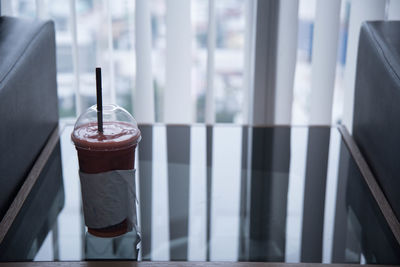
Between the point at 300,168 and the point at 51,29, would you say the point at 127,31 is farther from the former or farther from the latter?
the point at 300,168

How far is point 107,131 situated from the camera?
77cm

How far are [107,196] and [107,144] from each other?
79 millimetres

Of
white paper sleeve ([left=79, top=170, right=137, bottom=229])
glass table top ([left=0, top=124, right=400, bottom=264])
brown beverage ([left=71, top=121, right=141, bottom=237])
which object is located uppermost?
brown beverage ([left=71, top=121, right=141, bottom=237])

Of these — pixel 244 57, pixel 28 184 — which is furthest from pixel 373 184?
pixel 244 57

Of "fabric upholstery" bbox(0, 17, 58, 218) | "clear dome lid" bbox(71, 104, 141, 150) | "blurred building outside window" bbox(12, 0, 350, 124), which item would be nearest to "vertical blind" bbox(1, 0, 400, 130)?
"blurred building outside window" bbox(12, 0, 350, 124)

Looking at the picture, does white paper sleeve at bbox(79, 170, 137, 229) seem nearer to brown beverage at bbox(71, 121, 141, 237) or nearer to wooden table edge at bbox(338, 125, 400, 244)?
brown beverage at bbox(71, 121, 141, 237)

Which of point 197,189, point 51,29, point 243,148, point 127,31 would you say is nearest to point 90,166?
point 197,189

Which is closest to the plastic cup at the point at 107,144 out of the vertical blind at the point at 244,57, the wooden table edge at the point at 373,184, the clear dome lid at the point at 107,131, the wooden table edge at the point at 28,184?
the clear dome lid at the point at 107,131

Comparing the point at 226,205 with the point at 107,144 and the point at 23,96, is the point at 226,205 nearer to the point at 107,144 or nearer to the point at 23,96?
the point at 107,144

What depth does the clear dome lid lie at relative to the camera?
2.39 ft

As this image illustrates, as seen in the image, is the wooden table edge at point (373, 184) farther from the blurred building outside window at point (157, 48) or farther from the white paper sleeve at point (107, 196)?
the blurred building outside window at point (157, 48)

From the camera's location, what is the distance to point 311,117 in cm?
180

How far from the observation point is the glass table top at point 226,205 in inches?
30.5

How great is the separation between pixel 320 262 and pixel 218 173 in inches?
12.7
